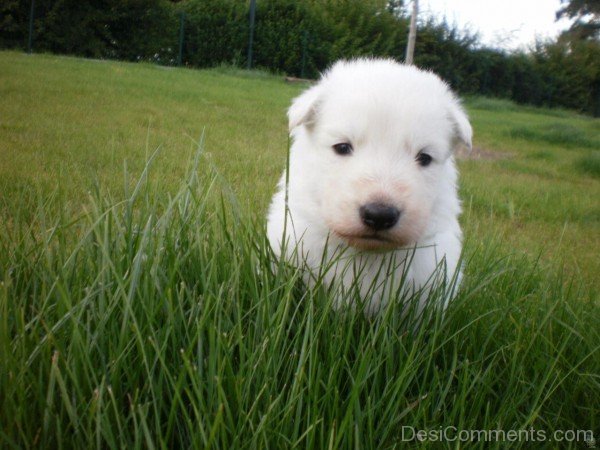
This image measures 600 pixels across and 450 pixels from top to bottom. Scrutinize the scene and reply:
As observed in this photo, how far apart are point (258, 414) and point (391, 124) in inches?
49.7

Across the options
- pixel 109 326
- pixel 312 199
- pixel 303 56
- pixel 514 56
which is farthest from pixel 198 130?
pixel 514 56

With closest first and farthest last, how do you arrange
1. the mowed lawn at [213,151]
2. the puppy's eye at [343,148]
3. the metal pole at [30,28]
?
1. the puppy's eye at [343,148]
2. the mowed lawn at [213,151]
3. the metal pole at [30,28]

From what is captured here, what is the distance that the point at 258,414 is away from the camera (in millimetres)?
1432

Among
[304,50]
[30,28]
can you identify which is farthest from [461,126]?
[304,50]

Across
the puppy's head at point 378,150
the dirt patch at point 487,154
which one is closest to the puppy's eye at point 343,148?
the puppy's head at point 378,150

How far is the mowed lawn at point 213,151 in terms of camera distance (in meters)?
4.18

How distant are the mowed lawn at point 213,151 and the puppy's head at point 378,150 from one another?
0.44 meters

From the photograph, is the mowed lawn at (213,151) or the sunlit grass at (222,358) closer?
the sunlit grass at (222,358)

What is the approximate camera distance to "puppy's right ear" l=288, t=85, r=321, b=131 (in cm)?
240

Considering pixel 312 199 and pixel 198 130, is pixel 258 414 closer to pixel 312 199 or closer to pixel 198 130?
pixel 312 199

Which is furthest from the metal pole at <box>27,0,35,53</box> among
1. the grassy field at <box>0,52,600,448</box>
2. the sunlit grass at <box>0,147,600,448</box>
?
the sunlit grass at <box>0,147,600,448</box>

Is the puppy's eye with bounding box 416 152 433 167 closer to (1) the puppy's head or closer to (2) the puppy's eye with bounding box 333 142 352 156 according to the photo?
(1) the puppy's head

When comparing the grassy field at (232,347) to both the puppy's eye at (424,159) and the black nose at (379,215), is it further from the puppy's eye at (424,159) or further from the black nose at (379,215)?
the puppy's eye at (424,159)

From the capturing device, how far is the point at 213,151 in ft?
20.5
